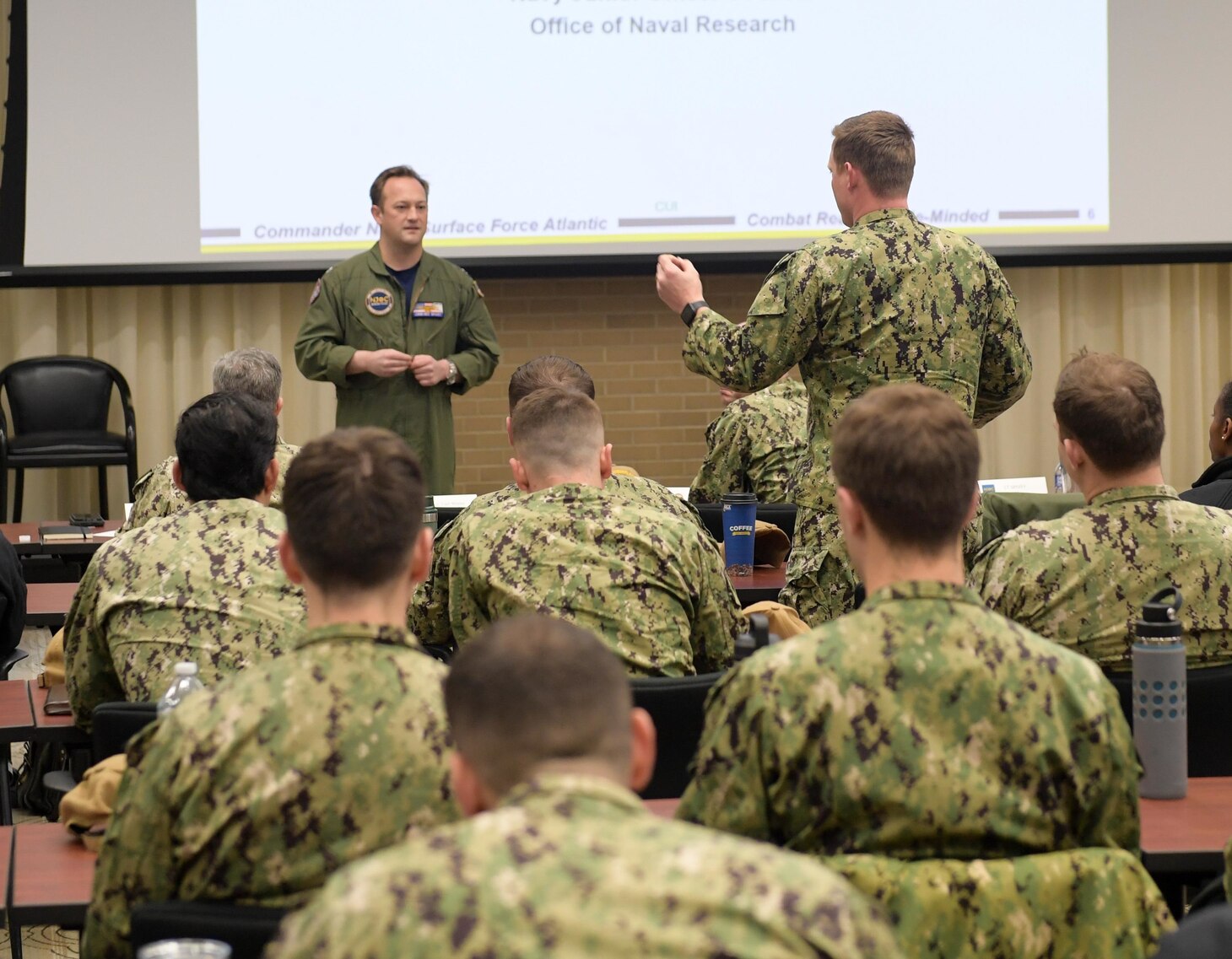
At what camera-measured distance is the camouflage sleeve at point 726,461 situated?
5137 mm

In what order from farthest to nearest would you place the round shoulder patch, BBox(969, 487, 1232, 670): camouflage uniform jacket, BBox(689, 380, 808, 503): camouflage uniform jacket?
1. the round shoulder patch
2. BBox(689, 380, 808, 503): camouflage uniform jacket
3. BBox(969, 487, 1232, 670): camouflage uniform jacket

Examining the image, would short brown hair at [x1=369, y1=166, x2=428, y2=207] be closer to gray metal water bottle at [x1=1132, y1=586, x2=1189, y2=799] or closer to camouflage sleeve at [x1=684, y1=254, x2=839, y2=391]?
camouflage sleeve at [x1=684, y1=254, x2=839, y2=391]

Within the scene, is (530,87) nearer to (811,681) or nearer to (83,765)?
(83,765)

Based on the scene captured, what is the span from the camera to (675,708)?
7.89 ft

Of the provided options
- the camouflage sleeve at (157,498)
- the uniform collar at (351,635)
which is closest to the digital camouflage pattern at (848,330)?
the camouflage sleeve at (157,498)

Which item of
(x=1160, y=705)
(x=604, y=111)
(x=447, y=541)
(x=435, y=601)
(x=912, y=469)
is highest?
(x=604, y=111)

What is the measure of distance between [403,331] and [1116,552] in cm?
381

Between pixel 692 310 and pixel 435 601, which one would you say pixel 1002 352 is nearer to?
pixel 692 310

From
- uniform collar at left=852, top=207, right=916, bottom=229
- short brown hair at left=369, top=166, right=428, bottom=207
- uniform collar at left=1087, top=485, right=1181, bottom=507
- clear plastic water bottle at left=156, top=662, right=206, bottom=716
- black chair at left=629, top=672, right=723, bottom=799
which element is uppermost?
short brown hair at left=369, top=166, right=428, bottom=207

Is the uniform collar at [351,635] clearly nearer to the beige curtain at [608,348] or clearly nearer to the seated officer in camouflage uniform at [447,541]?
the seated officer in camouflage uniform at [447,541]

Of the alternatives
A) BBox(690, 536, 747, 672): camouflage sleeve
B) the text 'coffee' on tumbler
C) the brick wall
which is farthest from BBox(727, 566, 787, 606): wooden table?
the brick wall

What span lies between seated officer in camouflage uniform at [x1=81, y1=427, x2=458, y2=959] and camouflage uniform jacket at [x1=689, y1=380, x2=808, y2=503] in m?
3.46

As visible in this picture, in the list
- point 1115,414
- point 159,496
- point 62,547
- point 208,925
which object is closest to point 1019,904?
point 208,925

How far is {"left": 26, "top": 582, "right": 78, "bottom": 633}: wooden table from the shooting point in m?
3.60
